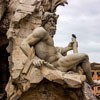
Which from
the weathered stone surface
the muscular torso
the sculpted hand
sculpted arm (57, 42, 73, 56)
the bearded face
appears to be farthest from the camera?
sculpted arm (57, 42, 73, 56)

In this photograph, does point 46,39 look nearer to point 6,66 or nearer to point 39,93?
point 39,93

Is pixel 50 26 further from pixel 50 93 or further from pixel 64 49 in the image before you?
pixel 50 93

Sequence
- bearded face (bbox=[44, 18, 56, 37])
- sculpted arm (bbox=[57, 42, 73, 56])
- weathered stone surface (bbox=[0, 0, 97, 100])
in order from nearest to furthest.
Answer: weathered stone surface (bbox=[0, 0, 97, 100]) → bearded face (bbox=[44, 18, 56, 37]) → sculpted arm (bbox=[57, 42, 73, 56])

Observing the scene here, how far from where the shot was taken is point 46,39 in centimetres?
1191

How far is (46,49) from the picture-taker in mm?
11938

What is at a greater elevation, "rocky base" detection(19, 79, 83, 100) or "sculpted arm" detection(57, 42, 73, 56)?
"sculpted arm" detection(57, 42, 73, 56)

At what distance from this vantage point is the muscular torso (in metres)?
11.9

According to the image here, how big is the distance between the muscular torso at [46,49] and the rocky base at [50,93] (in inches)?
23.3

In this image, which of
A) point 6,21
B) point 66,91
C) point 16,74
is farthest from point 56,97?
point 6,21

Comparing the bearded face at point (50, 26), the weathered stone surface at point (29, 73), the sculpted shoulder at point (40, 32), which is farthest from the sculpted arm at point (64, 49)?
the sculpted shoulder at point (40, 32)

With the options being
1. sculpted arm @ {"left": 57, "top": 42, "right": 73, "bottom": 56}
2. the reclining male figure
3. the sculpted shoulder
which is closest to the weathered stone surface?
the reclining male figure

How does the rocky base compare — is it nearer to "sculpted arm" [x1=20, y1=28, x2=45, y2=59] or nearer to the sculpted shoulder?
"sculpted arm" [x1=20, y1=28, x2=45, y2=59]

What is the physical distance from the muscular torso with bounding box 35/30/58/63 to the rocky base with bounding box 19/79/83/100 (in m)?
0.59

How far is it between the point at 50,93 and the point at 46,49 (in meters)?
1.04
